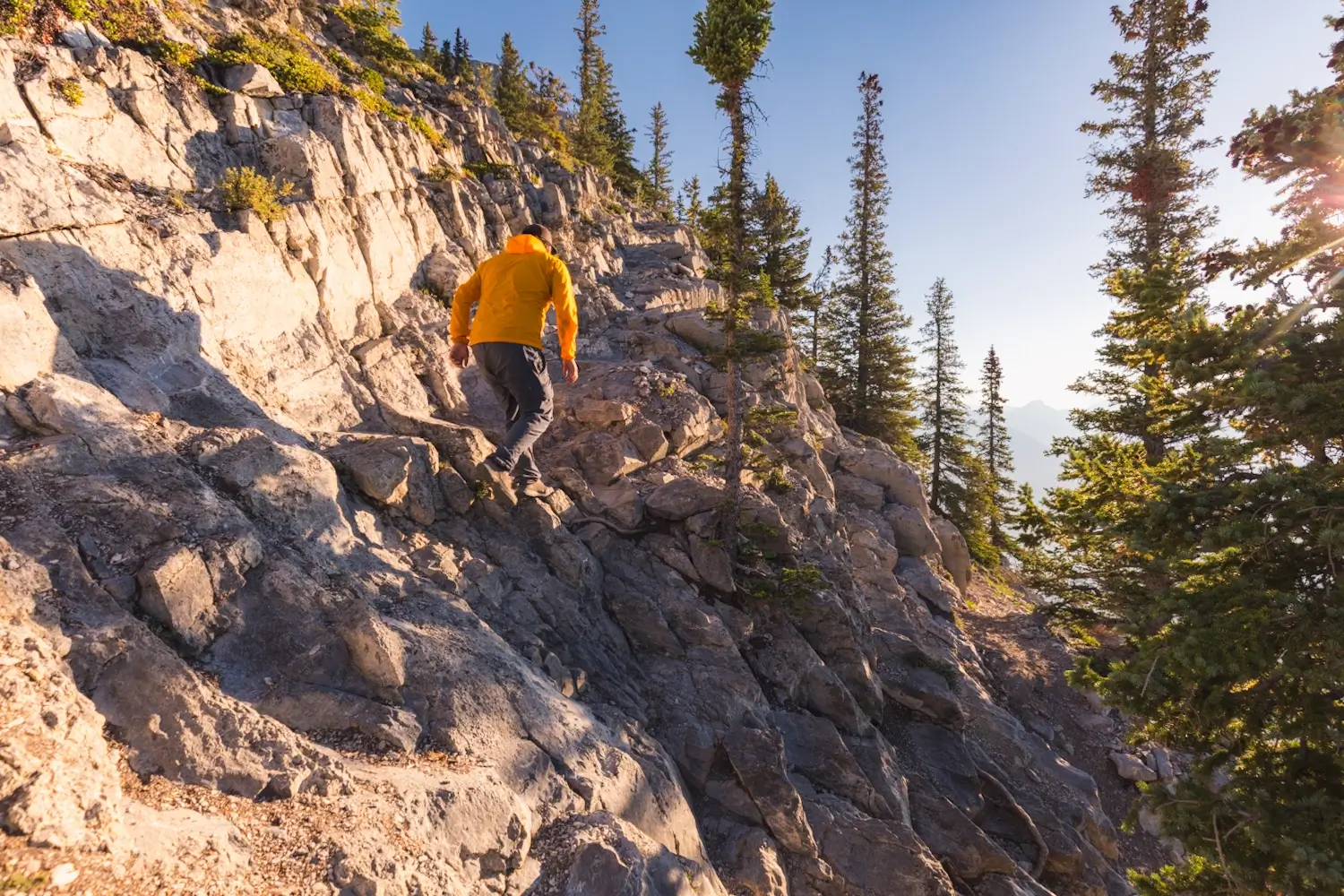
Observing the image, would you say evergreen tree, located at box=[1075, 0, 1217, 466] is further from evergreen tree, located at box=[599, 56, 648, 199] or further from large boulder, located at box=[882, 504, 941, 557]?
evergreen tree, located at box=[599, 56, 648, 199]

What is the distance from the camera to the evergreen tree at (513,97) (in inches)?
1210

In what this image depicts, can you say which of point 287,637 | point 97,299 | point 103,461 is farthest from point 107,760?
point 97,299

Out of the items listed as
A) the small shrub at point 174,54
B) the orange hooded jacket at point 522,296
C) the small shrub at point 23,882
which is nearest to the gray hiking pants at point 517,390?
the orange hooded jacket at point 522,296

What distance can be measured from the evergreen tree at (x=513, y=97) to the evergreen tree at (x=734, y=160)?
70.5 ft

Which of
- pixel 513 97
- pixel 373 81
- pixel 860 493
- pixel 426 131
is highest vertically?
pixel 513 97

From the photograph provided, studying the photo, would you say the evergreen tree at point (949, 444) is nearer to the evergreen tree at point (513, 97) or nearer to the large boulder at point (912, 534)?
the large boulder at point (912, 534)

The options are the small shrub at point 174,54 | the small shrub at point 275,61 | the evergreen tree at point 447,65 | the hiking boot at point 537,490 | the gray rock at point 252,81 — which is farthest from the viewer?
the evergreen tree at point 447,65

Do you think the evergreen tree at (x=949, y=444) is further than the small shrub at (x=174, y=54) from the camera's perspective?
Yes

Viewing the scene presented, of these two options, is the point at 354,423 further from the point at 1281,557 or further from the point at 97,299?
the point at 1281,557

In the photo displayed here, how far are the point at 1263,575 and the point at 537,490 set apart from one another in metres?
9.98

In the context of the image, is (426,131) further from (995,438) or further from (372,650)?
(995,438)

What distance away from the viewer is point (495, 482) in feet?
29.2

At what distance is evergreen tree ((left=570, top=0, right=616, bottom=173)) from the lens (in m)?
34.8

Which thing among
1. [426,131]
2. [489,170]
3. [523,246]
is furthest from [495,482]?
[489,170]
